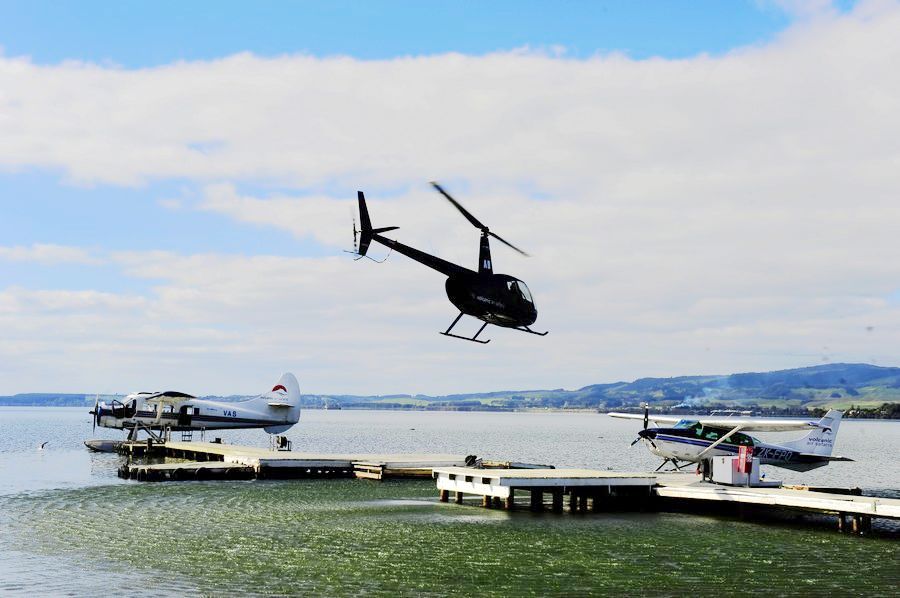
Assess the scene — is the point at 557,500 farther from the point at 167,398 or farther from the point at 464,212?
the point at 167,398

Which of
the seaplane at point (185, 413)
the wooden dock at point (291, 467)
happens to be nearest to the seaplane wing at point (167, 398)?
the seaplane at point (185, 413)

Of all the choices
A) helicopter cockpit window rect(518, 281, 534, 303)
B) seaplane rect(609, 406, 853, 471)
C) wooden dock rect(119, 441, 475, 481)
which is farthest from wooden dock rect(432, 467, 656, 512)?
wooden dock rect(119, 441, 475, 481)

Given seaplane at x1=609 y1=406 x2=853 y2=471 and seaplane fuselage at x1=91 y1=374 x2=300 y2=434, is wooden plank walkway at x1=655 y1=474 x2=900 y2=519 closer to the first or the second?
seaplane at x1=609 y1=406 x2=853 y2=471

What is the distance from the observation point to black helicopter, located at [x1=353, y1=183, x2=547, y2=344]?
1098 inches

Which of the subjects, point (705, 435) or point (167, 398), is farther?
point (167, 398)

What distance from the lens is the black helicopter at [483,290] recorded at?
27.9 meters

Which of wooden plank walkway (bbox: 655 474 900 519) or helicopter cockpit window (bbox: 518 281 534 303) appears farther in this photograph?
helicopter cockpit window (bbox: 518 281 534 303)

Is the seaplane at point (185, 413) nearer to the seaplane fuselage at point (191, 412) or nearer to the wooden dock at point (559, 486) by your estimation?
the seaplane fuselage at point (191, 412)

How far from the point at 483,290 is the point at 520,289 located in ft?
5.82

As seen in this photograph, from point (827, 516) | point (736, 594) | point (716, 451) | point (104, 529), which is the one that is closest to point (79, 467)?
point (104, 529)

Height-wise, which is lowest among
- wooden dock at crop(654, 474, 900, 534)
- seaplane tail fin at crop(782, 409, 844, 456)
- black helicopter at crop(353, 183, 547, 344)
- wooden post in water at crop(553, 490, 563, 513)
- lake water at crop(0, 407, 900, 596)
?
lake water at crop(0, 407, 900, 596)

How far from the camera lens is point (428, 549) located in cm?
1992

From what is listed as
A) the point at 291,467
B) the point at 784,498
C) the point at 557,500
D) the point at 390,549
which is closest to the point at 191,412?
the point at 291,467

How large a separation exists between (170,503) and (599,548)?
13.5 metres
